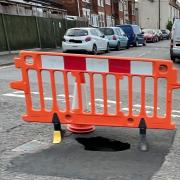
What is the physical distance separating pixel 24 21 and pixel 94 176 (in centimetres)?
2220

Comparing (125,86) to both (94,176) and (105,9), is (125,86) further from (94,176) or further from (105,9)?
(105,9)

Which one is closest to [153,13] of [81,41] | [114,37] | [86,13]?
[86,13]

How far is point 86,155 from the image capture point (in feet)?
16.9

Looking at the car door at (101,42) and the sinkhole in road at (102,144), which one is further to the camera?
the car door at (101,42)

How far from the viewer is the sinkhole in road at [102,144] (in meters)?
5.43

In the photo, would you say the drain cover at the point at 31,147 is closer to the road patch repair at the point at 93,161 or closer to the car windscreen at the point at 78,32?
the road patch repair at the point at 93,161

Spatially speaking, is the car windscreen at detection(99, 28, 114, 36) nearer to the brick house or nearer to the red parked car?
the brick house

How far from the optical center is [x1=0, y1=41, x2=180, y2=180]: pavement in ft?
14.9

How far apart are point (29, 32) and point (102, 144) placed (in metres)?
21.6

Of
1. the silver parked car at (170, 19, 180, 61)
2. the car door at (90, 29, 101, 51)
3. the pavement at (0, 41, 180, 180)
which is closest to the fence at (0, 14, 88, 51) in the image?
the car door at (90, 29, 101, 51)

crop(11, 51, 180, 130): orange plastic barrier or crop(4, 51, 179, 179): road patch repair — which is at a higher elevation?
crop(11, 51, 180, 130): orange plastic barrier

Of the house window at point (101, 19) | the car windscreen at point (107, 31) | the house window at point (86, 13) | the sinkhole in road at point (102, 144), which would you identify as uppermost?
the sinkhole in road at point (102, 144)

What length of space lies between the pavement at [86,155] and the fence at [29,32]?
1700 cm

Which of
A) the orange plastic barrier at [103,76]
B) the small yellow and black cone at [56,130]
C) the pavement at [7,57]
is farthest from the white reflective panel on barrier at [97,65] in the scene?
the pavement at [7,57]
